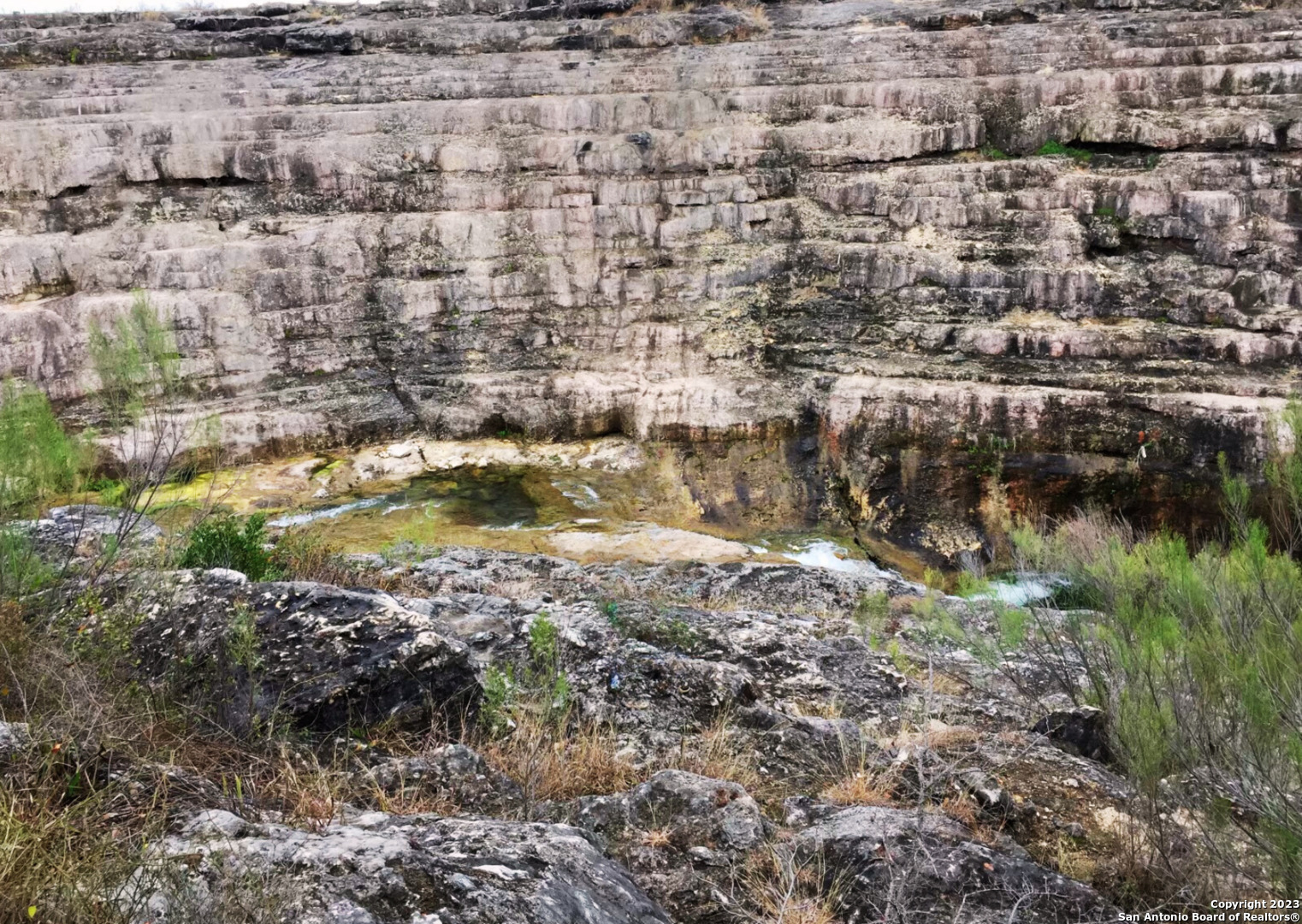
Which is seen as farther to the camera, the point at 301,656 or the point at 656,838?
the point at 301,656

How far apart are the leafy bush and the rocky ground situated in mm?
1183

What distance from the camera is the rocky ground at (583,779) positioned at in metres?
2.45

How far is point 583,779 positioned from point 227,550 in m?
3.66

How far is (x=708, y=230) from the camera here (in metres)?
12.9

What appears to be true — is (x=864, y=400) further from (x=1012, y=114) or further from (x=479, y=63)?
(x=479, y=63)

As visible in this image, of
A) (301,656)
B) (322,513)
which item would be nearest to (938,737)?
(301,656)

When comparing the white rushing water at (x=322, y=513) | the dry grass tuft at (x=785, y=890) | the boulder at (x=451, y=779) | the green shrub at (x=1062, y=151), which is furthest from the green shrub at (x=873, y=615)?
the green shrub at (x=1062, y=151)

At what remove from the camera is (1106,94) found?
1218cm

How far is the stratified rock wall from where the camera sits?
11289 millimetres

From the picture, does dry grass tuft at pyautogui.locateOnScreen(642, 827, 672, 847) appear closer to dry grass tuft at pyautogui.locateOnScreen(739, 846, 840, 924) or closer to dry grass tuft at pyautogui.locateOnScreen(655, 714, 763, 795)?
dry grass tuft at pyautogui.locateOnScreen(739, 846, 840, 924)

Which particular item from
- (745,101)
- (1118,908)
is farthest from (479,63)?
(1118,908)

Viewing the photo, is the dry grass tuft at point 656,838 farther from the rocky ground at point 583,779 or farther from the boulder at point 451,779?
the boulder at point 451,779

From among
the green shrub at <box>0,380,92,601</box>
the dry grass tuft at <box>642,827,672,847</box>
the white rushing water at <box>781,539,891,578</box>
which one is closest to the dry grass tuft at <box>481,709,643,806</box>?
the dry grass tuft at <box>642,827,672,847</box>

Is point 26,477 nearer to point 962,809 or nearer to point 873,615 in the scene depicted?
point 962,809
